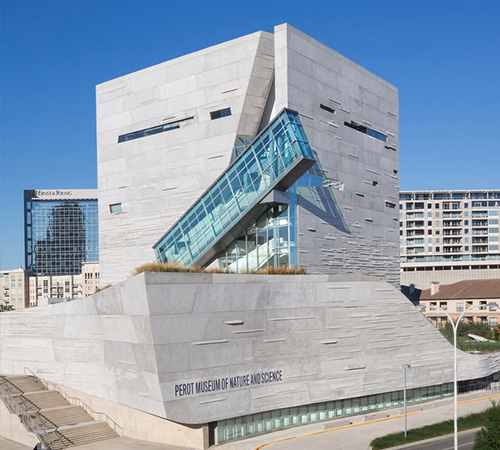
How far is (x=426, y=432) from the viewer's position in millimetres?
34125

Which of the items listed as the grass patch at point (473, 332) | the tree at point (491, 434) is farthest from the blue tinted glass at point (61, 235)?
the tree at point (491, 434)

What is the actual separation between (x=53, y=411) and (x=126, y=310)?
11277 millimetres

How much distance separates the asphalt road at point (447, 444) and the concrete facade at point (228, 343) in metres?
6.85

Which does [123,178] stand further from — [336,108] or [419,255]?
[419,255]

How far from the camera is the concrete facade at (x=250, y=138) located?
42344 mm

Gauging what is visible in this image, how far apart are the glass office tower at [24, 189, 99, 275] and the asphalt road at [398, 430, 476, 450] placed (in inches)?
6710

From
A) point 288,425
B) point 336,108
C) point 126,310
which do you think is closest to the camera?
point 126,310

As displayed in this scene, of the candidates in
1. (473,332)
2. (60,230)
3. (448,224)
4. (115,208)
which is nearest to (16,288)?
(60,230)

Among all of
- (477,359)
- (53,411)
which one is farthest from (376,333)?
(53,411)

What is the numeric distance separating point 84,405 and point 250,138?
70.7 ft

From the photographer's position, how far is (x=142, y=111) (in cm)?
4841

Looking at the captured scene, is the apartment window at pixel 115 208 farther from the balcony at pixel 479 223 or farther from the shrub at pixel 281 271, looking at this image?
the balcony at pixel 479 223

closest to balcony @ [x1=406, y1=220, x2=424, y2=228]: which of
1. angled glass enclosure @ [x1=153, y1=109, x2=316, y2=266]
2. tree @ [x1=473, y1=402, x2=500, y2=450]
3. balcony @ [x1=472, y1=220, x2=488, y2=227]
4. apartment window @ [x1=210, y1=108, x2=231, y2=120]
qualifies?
balcony @ [x1=472, y1=220, x2=488, y2=227]

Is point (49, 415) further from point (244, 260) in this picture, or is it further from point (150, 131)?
point (150, 131)
